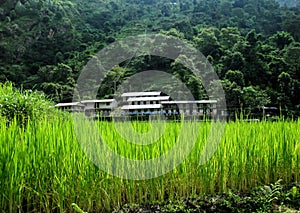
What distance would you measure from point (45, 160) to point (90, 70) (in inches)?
722

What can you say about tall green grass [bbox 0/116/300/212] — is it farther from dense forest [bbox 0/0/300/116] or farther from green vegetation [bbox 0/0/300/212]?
dense forest [bbox 0/0/300/116]

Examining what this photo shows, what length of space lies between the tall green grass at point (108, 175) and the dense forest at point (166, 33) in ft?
36.2

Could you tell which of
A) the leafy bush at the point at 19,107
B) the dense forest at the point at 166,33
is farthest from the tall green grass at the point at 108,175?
the dense forest at the point at 166,33

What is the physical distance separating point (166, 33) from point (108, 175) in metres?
20.5

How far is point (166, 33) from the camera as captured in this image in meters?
21.7

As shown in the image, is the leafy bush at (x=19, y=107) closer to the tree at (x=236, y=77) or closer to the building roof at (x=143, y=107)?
the building roof at (x=143, y=107)

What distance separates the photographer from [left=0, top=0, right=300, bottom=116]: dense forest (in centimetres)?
1702

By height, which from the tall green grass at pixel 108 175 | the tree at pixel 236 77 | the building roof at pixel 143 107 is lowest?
the tall green grass at pixel 108 175

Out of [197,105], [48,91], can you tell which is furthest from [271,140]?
[48,91]

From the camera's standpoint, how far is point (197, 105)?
15570 mm

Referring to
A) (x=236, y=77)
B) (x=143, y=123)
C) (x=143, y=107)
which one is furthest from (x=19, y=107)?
(x=236, y=77)

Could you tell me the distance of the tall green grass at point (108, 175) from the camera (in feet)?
6.00

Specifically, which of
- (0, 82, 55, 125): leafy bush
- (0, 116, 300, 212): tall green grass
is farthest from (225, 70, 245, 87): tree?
(0, 116, 300, 212): tall green grass

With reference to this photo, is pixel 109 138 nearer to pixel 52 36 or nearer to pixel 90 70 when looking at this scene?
pixel 90 70
